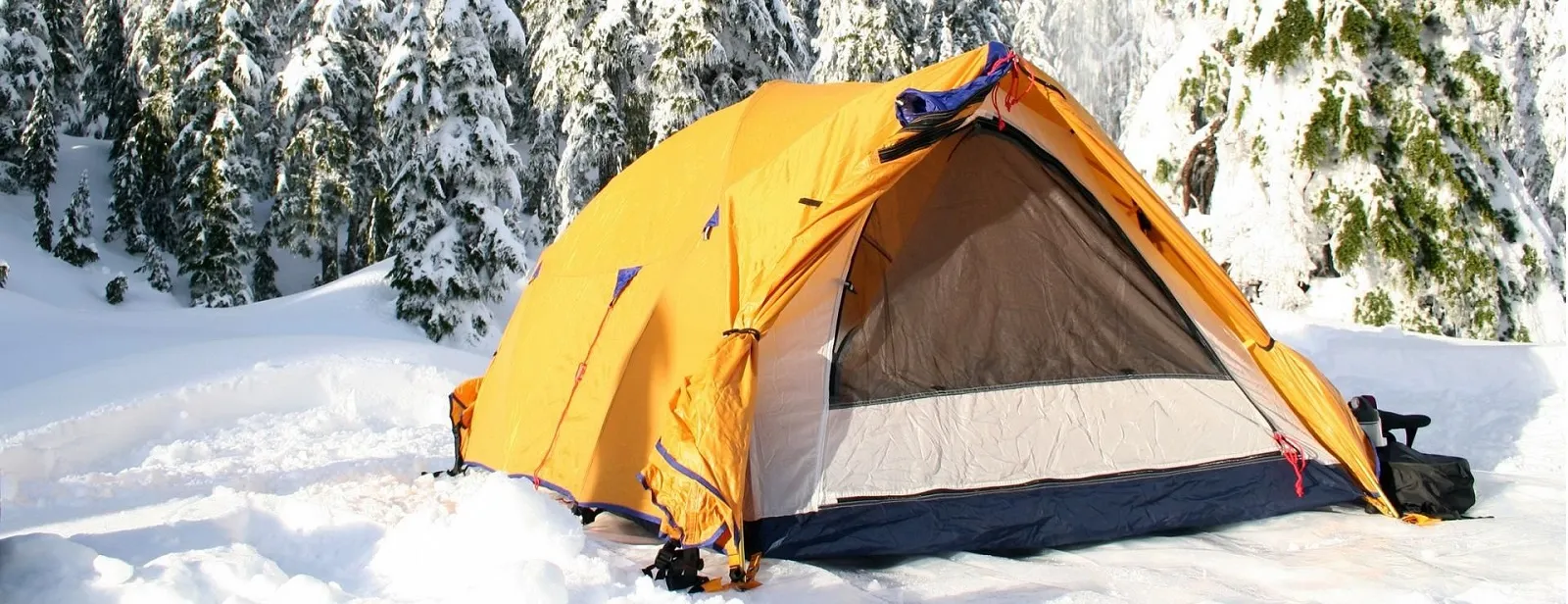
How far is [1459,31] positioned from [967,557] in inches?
355

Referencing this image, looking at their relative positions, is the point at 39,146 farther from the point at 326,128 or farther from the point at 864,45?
the point at 864,45

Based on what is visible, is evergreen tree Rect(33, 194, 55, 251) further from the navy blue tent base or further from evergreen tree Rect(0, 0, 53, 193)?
the navy blue tent base

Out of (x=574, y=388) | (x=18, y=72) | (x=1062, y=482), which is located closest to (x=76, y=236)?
(x=18, y=72)

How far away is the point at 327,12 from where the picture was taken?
22.0 m

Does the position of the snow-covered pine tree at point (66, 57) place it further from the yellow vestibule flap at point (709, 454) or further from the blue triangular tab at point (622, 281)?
the yellow vestibule flap at point (709, 454)

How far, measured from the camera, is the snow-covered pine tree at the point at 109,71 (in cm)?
2914

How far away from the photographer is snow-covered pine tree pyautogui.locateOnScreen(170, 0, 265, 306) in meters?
22.5

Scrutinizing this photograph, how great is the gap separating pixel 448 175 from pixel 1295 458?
1569cm

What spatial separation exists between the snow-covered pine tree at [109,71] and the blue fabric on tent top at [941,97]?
30.3 meters

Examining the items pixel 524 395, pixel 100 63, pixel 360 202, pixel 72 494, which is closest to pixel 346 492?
pixel 524 395

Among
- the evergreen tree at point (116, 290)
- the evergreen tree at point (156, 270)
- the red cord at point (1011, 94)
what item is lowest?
the evergreen tree at point (116, 290)

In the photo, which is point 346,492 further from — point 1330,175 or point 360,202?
point 360,202

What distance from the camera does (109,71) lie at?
32.8 meters

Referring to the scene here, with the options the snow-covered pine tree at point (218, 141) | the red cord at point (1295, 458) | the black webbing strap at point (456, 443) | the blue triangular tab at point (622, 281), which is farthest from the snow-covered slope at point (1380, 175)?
the snow-covered pine tree at point (218, 141)
